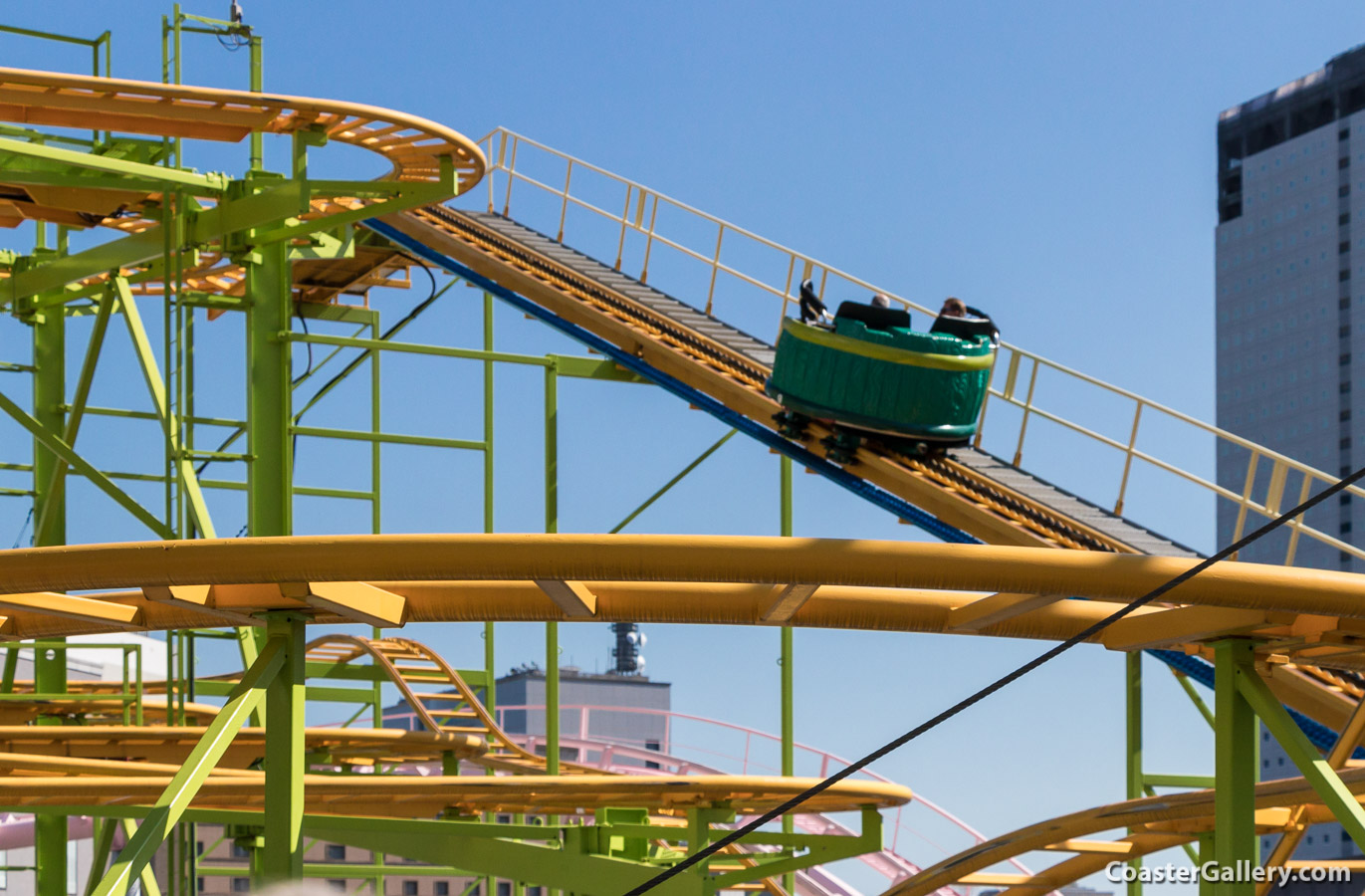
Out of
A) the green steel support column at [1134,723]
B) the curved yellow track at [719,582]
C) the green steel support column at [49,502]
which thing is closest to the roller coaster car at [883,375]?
the green steel support column at [1134,723]

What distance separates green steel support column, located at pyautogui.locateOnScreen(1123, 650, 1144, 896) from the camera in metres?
13.9

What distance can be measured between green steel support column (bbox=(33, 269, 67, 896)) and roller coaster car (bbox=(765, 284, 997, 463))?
195 inches

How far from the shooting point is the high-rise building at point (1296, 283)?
258 ft

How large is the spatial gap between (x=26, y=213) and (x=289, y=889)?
9116 millimetres

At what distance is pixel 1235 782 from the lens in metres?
5.74

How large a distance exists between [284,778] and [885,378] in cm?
781

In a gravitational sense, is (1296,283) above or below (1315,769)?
above

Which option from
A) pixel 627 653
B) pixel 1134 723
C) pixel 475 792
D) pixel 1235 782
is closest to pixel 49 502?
pixel 475 792

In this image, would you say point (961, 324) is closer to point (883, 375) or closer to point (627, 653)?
point (883, 375)

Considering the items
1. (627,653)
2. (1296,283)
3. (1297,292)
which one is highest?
(1296,283)

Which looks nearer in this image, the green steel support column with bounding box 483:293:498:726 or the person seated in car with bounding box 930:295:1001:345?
the person seated in car with bounding box 930:295:1001:345

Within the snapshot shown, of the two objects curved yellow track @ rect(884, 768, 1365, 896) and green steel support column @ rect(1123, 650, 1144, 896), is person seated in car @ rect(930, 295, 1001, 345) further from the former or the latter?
curved yellow track @ rect(884, 768, 1365, 896)

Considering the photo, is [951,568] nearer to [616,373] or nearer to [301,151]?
[301,151]

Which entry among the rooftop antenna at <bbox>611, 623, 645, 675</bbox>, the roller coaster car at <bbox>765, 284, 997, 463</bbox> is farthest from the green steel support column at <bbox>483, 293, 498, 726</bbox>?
the rooftop antenna at <bbox>611, 623, 645, 675</bbox>
